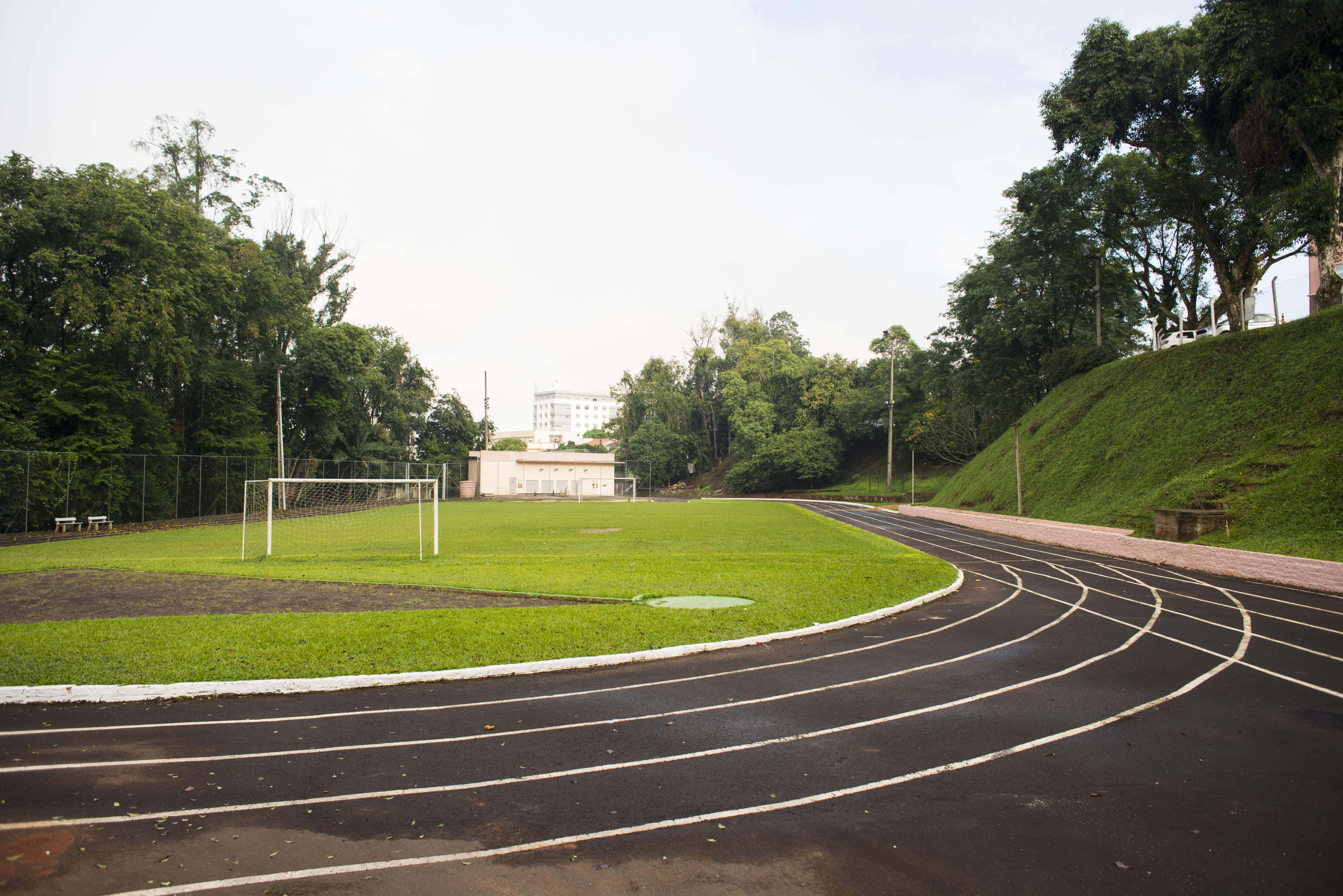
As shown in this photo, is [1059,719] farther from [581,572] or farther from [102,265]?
[102,265]

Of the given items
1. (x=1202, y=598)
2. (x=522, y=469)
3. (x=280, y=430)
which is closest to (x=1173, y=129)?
(x=1202, y=598)

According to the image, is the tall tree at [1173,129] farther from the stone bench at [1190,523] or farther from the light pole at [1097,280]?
the stone bench at [1190,523]

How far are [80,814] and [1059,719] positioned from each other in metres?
7.40

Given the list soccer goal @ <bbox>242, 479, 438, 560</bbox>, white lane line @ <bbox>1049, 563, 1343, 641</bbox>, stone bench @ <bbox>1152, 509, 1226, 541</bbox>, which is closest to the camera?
white lane line @ <bbox>1049, 563, 1343, 641</bbox>

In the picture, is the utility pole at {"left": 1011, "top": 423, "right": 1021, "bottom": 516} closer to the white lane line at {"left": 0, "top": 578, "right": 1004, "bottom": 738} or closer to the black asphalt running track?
the black asphalt running track

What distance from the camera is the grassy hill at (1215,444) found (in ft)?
54.0

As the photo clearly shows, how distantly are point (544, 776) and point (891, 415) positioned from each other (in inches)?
1940

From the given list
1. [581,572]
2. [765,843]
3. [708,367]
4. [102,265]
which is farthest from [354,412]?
[765,843]

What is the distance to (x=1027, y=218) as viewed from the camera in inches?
1629

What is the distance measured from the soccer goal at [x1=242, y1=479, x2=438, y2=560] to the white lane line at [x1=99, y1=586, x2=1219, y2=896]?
11605 mm

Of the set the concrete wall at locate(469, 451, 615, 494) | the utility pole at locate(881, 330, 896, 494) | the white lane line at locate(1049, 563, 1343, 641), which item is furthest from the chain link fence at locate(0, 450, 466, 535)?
the utility pole at locate(881, 330, 896, 494)

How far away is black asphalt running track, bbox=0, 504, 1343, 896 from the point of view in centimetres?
380

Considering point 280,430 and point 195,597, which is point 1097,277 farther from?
point 280,430

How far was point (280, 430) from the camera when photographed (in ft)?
122
